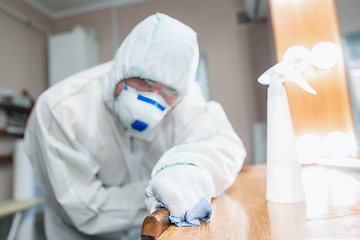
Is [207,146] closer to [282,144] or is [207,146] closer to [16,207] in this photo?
[282,144]

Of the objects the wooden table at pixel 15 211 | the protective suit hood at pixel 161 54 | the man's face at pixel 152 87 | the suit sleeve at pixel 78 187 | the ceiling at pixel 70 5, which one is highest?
the ceiling at pixel 70 5

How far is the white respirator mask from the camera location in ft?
2.40

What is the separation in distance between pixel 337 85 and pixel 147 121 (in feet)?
2.16

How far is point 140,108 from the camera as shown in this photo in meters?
0.73

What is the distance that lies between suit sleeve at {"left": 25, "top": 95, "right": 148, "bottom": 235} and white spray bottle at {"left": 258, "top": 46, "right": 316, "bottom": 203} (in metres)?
0.48

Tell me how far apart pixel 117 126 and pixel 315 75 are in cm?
79

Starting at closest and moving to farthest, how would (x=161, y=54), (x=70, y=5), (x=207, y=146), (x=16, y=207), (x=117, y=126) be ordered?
1. (x=207, y=146)
2. (x=161, y=54)
3. (x=117, y=126)
4. (x=16, y=207)
5. (x=70, y=5)

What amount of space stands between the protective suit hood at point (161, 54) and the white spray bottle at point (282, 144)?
0.35 metres

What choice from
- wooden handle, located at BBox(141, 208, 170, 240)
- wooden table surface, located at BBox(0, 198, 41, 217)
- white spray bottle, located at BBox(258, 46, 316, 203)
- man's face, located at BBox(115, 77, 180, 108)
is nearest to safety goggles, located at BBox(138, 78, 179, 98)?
man's face, located at BBox(115, 77, 180, 108)

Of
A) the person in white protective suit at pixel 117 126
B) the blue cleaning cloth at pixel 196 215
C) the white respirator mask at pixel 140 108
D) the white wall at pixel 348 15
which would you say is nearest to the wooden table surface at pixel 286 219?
the blue cleaning cloth at pixel 196 215

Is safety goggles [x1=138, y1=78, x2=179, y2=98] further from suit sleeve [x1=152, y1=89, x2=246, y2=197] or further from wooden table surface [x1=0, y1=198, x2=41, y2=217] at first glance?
wooden table surface [x1=0, y1=198, x2=41, y2=217]

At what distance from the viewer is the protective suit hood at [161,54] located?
2.35 ft

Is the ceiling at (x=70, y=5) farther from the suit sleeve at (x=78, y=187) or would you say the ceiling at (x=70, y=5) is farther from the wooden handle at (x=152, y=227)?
the wooden handle at (x=152, y=227)

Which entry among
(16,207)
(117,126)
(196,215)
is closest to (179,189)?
(196,215)
